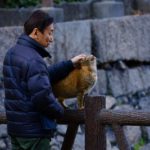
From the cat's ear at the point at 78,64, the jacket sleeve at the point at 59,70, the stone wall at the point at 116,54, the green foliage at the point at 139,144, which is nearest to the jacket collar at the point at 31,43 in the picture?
the jacket sleeve at the point at 59,70

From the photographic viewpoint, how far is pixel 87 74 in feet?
17.3

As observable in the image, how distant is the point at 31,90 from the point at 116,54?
382 centimetres

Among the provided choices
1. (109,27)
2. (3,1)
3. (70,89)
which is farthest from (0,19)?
(70,89)

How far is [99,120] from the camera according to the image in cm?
527

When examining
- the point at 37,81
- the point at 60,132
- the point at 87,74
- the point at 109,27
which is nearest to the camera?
the point at 37,81

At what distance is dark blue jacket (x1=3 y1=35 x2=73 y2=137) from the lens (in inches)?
189

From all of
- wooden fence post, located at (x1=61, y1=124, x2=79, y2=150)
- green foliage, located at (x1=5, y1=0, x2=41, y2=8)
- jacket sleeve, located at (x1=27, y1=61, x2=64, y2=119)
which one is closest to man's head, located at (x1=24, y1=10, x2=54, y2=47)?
jacket sleeve, located at (x1=27, y1=61, x2=64, y2=119)

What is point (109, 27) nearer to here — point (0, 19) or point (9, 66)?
point (0, 19)

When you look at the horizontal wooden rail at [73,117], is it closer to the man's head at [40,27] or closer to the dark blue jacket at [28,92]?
the dark blue jacket at [28,92]

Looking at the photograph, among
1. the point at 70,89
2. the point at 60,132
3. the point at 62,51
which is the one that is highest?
the point at 70,89

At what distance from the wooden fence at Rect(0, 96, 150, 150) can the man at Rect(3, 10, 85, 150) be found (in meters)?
0.37

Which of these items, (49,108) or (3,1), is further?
(3,1)

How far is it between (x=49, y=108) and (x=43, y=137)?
0.74ft

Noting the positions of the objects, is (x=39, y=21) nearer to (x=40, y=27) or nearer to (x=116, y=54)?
(x=40, y=27)
